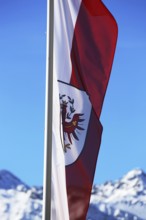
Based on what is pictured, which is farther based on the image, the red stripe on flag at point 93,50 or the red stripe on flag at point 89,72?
the red stripe on flag at point 93,50

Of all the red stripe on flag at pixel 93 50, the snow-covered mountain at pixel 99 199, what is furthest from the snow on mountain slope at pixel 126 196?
the red stripe on flag at pixel 93 50

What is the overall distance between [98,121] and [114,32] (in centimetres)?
142

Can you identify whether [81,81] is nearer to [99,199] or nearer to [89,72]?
[89,72]

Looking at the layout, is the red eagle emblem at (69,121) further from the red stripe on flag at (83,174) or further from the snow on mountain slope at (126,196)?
the snow on mountain slope at (126,196)

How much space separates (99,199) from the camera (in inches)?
5236

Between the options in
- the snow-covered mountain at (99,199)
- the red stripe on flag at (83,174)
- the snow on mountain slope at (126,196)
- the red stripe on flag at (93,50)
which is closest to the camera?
the red stripe on flag at (83,174)

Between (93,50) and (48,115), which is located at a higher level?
(93,50)

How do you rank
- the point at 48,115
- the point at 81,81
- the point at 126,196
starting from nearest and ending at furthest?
the point at 48,115 → the point at 81,81 → the point at 126,196

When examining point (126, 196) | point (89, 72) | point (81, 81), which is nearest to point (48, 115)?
point (81, 81)

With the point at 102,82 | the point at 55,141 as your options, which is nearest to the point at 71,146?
the point at 55,141

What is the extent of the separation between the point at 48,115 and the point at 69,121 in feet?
1.64

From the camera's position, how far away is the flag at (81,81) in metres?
5.44

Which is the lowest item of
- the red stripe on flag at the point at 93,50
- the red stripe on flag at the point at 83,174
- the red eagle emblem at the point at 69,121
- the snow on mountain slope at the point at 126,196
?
the snow on mountain slope at the point at 126,196

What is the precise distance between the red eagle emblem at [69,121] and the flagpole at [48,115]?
0.91ft
